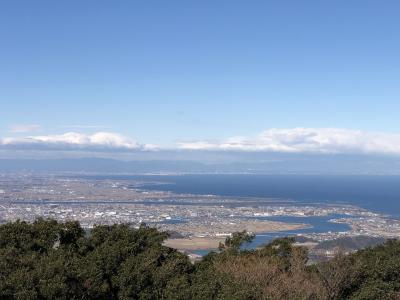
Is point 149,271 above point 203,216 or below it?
above

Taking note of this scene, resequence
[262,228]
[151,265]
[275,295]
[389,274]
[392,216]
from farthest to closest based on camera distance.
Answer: [392,216], [262,228], [389,274], [151,265], [275,295]

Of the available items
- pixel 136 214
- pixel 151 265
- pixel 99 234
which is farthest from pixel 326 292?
pixel 136 214

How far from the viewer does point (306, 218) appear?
95312mm

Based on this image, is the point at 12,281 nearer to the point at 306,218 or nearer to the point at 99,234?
the point at 99,234

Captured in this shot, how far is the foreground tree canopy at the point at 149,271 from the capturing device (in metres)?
16.4

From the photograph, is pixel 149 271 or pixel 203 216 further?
pixel 203 216

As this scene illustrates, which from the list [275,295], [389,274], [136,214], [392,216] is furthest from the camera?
[392,216]

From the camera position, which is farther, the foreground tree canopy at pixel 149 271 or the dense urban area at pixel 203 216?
the dense urban area at pixel 203 216

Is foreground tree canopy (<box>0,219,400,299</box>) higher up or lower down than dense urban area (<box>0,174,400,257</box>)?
higher up

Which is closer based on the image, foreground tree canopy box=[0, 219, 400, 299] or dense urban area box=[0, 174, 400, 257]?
foreground tree canopy box=[0, 219, 400, 299]

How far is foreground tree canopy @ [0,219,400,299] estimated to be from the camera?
16391mm

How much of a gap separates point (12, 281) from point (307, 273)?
12.4 metres

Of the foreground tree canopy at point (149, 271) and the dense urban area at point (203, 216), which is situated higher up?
the foreground tree canopy at point (149, 271)

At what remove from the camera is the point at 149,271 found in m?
19.4
